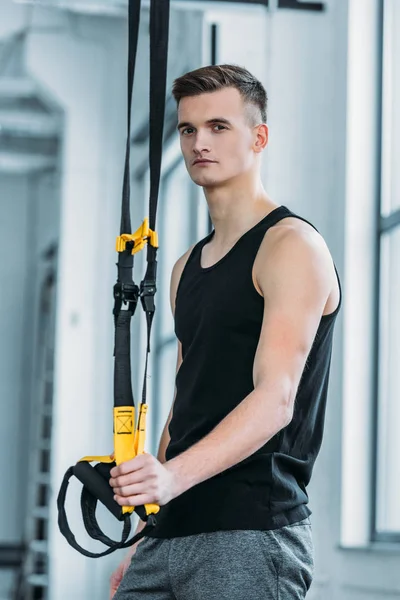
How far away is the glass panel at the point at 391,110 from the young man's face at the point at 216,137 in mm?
2057

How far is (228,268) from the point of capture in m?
1.88

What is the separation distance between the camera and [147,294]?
5.73ft

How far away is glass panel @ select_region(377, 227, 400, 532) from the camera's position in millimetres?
3844

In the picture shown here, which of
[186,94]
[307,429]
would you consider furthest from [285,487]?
[186,94]

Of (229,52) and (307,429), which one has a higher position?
(229,52)

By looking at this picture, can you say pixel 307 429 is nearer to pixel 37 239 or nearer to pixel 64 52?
pixel 64 52

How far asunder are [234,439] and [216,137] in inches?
21.9

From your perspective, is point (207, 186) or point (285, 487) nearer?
point (285, 487)

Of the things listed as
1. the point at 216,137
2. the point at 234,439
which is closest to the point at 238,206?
the point at 216,137

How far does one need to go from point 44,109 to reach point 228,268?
23.4 ft

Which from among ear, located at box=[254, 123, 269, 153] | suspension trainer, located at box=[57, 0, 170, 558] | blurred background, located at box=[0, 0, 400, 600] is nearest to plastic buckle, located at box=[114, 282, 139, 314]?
suspension trainer, located at box=[57, 0, 170, 558]

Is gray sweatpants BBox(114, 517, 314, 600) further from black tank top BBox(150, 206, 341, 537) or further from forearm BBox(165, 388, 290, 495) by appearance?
forearm BBox(165, 388, 290, 495)

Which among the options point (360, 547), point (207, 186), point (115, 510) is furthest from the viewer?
point (360, 547)

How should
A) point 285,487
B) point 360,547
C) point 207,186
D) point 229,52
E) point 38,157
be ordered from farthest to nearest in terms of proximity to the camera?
point 38,157, point 229,52, point 360,547, point 207,186, point 285,487
